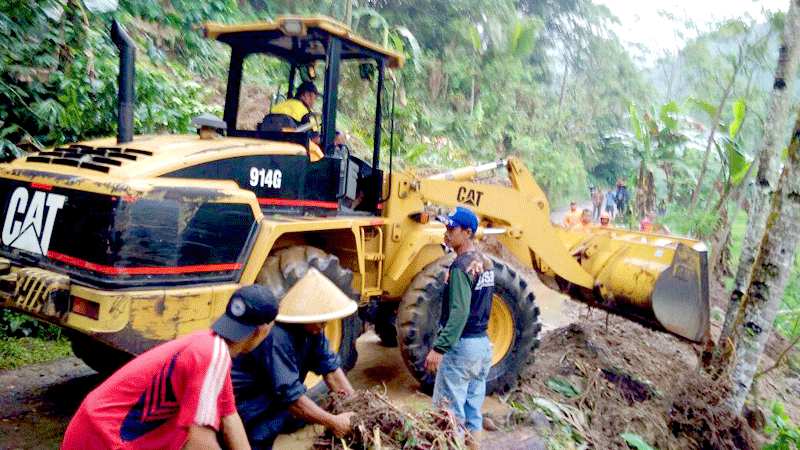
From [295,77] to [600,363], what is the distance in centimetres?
432

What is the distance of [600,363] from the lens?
6844 mm

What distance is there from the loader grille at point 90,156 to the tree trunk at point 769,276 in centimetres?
520

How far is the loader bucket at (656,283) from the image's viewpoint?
593cm

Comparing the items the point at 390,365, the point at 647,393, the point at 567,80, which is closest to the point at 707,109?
the point at 647,393

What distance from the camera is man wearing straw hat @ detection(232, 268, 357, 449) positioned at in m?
2.97

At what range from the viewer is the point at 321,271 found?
441 cm

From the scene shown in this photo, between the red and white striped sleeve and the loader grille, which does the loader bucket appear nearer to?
the loader grille

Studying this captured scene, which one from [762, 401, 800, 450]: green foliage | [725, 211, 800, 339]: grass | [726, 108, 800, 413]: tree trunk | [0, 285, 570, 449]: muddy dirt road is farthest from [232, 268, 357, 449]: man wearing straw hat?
[725, 211, 800, 339]: grass

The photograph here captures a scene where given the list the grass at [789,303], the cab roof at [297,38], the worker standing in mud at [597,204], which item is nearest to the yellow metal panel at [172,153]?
the cab roof at [297,38]

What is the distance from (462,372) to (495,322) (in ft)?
5.58

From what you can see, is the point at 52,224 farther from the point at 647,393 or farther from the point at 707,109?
the point at 707,109

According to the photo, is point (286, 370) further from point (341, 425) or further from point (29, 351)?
point (29, 351)

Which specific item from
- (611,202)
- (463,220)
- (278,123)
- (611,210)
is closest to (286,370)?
(463,220)

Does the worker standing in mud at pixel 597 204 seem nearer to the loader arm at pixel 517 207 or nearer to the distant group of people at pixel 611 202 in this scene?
the distant group of people at pixel 611 202
